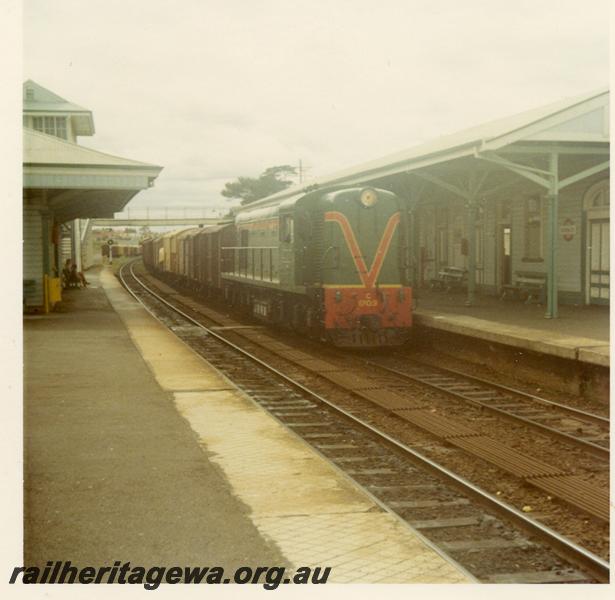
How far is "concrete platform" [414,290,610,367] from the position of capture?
38.0 feet

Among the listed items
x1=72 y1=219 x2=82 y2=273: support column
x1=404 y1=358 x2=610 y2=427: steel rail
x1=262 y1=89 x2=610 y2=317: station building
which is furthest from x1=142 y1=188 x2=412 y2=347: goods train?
x1=72 y1=219 x2=82 y2=273: support column

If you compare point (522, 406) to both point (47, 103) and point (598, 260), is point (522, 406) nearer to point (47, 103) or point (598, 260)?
point (598, 260)

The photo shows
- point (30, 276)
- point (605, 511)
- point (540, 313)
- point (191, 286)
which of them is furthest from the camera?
point (191, 286)

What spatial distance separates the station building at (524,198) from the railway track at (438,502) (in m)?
6.13

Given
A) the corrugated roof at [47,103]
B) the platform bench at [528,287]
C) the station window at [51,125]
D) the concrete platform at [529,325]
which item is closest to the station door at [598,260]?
the concrete platform at [529,325]

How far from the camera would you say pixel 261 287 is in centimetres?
2008

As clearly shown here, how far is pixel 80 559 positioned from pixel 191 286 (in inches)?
1251

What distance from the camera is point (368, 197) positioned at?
51.4 ft

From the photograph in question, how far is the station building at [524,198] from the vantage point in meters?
14.7

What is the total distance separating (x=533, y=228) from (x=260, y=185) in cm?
3433

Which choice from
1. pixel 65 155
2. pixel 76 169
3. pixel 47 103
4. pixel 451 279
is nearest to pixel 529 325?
pixel 451 279

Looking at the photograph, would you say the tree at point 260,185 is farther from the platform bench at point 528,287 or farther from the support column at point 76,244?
the platform bench at point 528,287
